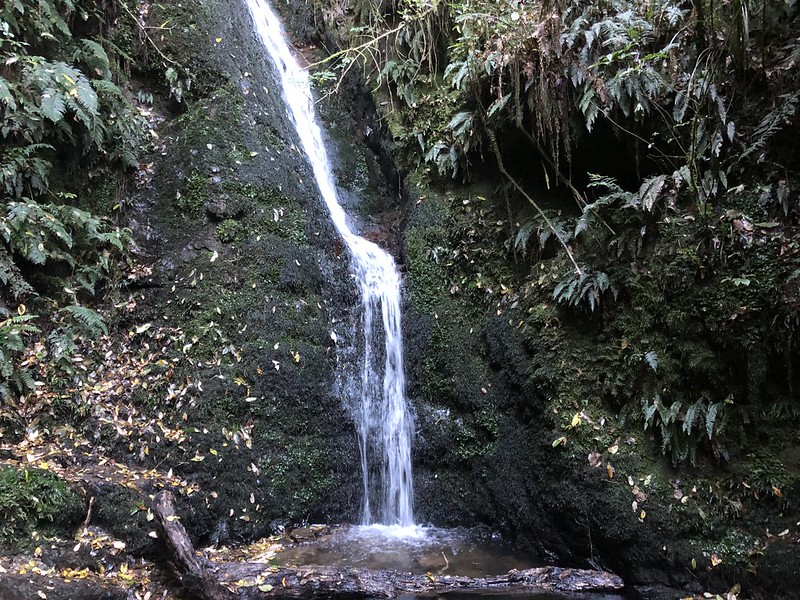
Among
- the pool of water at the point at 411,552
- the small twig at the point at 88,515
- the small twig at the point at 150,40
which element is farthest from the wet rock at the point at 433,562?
the small twig at the point at 150,40

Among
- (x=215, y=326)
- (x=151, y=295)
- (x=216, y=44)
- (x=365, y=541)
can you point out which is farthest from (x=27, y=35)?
(x=365, y=541)

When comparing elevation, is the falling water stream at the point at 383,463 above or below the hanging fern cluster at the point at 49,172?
below

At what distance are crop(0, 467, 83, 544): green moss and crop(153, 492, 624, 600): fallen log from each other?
2.61ft

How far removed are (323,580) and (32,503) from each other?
2743mm

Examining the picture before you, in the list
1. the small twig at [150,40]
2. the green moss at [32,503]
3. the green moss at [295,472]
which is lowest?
the green moss at [295,472]

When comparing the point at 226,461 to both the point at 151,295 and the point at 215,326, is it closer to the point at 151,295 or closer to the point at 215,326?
the point at 215,326

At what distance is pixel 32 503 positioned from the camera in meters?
4.39

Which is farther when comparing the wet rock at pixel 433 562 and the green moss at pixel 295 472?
the green moss at pixel 295 472

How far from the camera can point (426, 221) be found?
7.92 m

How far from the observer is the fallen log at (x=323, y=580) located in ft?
14.1

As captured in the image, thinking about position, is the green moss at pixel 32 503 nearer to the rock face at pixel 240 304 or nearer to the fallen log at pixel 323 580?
the fallen log at pixel 323 580

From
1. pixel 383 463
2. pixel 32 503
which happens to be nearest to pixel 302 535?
pixel 383 463

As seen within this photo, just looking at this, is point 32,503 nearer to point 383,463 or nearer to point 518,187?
point 383,463

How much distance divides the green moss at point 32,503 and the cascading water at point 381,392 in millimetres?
3361
